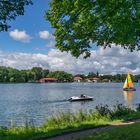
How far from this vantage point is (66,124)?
76.2 feet

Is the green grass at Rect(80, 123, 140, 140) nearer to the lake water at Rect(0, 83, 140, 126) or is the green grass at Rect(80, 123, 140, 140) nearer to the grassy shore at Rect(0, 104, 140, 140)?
the grassy shore at Rect(0, 104, 140, 140)

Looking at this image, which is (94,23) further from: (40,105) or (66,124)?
(40,105)

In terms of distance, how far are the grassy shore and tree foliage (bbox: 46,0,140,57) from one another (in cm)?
418

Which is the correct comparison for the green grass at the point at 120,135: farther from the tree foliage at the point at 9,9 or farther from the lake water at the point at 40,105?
the lake water at the point at 40,105

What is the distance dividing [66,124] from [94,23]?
20.0 ft

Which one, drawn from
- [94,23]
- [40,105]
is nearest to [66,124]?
[94,23]

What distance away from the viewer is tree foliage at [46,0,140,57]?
19.8 m

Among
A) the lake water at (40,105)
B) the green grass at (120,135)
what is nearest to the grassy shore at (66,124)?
the green grass at (120,135)

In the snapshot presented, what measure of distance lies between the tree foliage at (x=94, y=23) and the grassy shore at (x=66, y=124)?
4.18 m

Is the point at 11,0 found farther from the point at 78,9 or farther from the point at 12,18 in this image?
the point at 78,9

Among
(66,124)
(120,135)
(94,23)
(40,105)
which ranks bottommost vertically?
(40,105)

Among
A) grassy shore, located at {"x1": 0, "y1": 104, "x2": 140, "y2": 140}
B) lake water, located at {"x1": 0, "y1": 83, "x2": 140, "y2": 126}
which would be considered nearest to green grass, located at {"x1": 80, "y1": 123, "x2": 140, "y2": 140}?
grassy shore, located at {"x1": 0, "y1": 104, "x2": 140, "y2": 140}

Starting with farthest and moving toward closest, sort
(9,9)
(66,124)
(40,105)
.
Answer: (40,105) < (66,124) < (9,9)

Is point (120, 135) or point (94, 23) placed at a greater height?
point (94, 23)
